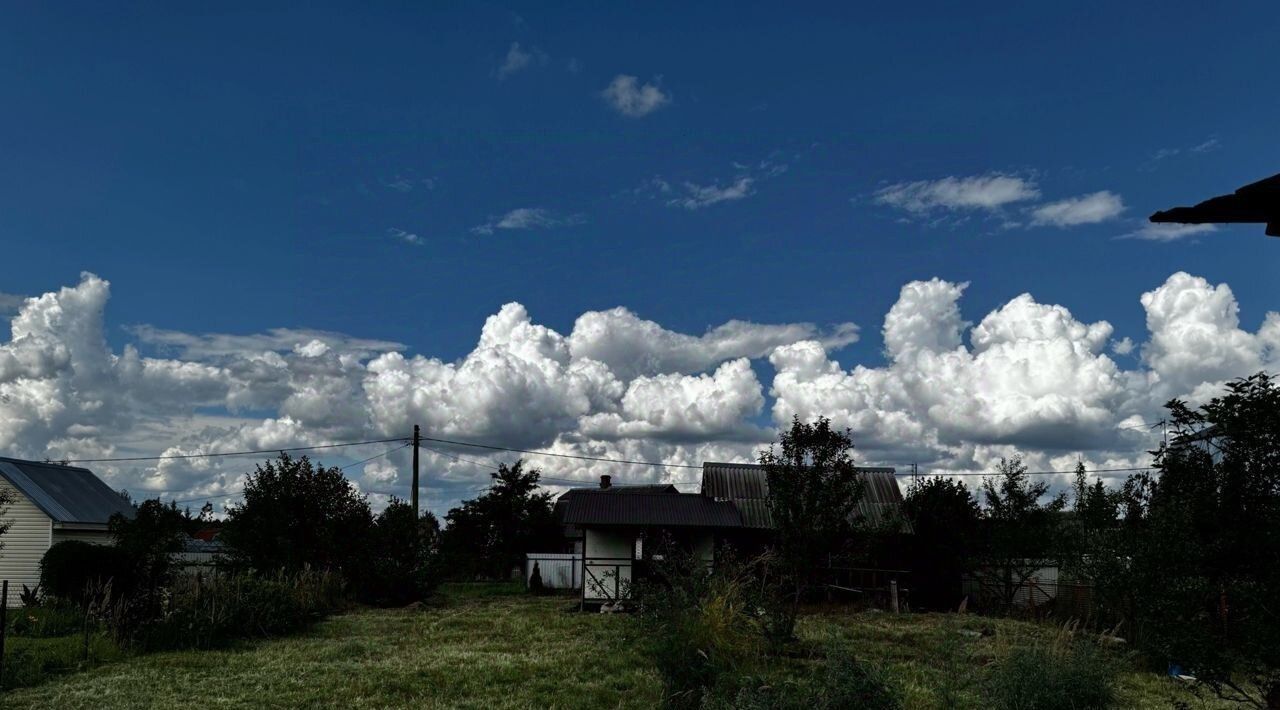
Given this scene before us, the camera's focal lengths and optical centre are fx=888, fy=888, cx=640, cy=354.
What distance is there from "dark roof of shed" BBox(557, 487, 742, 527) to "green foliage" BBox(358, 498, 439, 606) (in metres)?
4.87

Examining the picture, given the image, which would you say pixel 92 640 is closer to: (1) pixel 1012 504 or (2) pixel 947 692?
(2) pixel 947 692

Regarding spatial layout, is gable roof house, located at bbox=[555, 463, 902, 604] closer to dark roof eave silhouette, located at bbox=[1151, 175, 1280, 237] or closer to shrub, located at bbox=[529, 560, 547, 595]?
shrub, located at bbox=[529, 560, 547, 595]

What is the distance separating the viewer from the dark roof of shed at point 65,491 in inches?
1254

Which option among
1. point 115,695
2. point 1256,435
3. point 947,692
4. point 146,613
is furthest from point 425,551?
point 1256,435

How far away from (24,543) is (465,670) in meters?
24.8

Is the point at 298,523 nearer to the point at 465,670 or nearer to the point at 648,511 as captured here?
the point at 648,511

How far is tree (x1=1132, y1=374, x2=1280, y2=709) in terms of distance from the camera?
21.9ft

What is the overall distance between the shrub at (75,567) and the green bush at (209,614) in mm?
5826

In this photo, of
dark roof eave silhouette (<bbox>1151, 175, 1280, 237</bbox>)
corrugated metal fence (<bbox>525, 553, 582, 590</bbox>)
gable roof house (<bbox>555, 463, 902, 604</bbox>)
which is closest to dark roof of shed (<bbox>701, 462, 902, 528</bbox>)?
gable roof house (<bbox>555, 463, 902, 604</bbox>)

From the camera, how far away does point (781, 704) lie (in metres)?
8.16

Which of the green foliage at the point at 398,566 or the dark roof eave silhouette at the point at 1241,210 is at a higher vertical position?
the dark roof eave silhouette at the point at 1241,210

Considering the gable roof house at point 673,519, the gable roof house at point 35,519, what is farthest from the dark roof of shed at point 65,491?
the gable roof house at point 673,519

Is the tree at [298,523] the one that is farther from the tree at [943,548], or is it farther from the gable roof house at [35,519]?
the tree at [943,548]

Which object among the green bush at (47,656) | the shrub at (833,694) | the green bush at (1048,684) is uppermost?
the shrub at (833,694)
